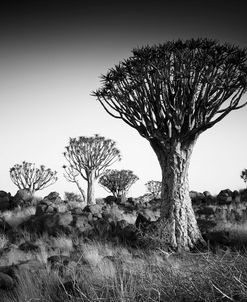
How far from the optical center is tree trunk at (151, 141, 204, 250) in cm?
716

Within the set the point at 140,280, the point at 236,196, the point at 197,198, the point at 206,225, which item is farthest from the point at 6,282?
the point at 236,196

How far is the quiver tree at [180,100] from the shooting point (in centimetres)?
732

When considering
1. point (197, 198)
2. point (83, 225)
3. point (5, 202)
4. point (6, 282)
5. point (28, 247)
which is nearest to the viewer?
point (6, 282)

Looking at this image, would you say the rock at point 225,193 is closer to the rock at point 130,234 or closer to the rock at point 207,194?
the rock at point 207,194

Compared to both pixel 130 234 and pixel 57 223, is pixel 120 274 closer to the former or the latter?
pixel 130 234

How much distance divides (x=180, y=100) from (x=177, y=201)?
261cm

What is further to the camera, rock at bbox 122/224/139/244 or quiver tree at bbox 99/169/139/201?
quiver tree at bbox 99/169/139/201

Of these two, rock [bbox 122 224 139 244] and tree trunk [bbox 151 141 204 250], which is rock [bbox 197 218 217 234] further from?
rock [bbox 122 224 139 244]

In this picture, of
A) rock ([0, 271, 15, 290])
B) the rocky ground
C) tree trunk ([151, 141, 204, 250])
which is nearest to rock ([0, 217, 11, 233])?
the rocky ground

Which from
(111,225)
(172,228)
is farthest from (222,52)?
(111,225)

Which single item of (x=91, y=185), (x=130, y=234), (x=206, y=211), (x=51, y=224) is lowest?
(x=130, y=234)

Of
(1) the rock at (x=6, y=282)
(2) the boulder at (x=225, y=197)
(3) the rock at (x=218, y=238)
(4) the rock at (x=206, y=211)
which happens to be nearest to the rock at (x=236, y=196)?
(2) the boulder at (x=225, y=197)

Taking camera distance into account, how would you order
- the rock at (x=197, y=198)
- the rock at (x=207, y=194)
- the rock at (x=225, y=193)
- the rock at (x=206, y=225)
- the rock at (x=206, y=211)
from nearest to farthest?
the rock at (x=206, y=225), the rock at (x=206, y=211), the rock at (x=197, y=198), the rock at (x=225, y=193), the rock at (x=207, y=194)

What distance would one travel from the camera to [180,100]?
7.52 meters
